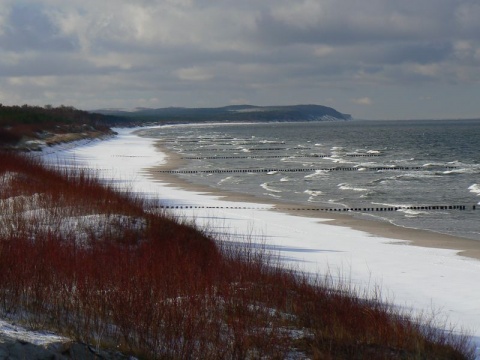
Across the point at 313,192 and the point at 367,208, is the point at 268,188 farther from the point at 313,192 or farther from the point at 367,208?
the point at 367,208

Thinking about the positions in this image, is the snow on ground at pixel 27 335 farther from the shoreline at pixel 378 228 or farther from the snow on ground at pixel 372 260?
the shoreline at pixel 378 228

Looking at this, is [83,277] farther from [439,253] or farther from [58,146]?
[58,146]

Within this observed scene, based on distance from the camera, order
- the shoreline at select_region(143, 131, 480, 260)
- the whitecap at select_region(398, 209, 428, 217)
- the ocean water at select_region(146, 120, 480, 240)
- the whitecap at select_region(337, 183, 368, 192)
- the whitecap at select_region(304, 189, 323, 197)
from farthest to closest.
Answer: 1. the whitecap at select_region(337, 183, 368, 192)
2. the whitecap at select_region(304, 189, 323, 197)
3. the ocean water at select_region(146, 120, 480, 240)
4. the whitecap at select_region(398, 209, 428, 217)
5. the shoreline at select_region(143, 131, 480, 260)

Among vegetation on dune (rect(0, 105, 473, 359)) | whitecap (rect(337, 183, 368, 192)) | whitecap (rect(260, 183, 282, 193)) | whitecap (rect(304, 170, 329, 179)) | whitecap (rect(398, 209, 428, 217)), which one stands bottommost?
whitecap (rect(260, 183, 282, 193))

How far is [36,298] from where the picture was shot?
26.7 feet

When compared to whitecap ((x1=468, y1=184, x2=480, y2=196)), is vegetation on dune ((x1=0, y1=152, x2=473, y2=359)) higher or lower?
higher

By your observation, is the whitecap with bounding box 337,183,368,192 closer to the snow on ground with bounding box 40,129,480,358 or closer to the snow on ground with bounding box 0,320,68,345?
the snow on ground with bounding box 40,129,480,358

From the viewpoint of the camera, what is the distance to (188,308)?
8.12 meters

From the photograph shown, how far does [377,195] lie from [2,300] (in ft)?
91.0

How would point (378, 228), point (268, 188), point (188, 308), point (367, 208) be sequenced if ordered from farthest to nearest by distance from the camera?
point (268, 188), point (367, 208), point (378, 228), point (188, 308)

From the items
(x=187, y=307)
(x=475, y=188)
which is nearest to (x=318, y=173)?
(x=475, y=188)

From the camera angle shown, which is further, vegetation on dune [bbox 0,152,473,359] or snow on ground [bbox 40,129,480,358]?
snow on ground [bbox 40,129,480,358]

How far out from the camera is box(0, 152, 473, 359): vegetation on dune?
751 cm

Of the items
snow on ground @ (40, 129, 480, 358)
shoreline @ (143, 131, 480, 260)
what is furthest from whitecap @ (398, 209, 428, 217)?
snow on ground @ (40, 129, 480, 358)
